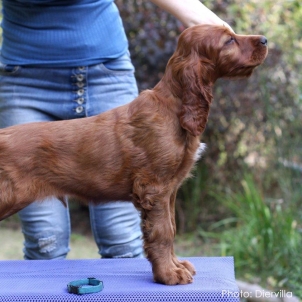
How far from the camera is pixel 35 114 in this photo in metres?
3.94

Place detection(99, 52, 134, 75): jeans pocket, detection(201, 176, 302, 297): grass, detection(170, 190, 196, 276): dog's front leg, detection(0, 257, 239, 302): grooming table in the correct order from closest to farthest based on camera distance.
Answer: detection(0, 257, 239, 302): grooming table → detection(170, 190, 196, 276): dog's front leg → detection(99, 52, 134, 75): jeans pocket → detection(201, 176, 302, 297): grass

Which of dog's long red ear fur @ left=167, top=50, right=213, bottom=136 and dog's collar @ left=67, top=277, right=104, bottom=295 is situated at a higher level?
dog's long red ear fur @ left=167, top=50, right=213, bottom=136

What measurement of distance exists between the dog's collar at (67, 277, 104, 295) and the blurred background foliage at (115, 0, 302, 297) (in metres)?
3.16

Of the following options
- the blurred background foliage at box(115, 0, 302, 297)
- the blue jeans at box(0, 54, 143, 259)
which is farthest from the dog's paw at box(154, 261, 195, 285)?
the blurred background foliage at box(115, 0, 302, 297)

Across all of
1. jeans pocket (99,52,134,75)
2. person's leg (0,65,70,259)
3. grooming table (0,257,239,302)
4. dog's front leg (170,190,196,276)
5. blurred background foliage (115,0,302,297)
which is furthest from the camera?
blurred background foliage (115,0,302,297)

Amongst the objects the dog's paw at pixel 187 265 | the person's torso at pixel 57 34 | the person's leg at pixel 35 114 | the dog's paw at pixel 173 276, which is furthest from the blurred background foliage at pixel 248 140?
the dog's paw at pixel 173 276

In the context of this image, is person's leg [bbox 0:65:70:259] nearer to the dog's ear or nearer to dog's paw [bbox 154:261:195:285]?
dog's paw [bbox 154:261:195:285]

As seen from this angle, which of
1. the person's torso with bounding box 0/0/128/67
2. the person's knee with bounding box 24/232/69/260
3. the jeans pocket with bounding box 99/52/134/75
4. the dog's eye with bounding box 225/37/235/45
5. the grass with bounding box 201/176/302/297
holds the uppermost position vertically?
the dog's eye with bounding box 225/37/235/45

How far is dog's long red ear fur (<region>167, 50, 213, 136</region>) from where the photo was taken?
2.99 m

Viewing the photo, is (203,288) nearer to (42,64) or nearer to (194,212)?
(42,64)

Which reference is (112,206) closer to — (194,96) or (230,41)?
(194,96)

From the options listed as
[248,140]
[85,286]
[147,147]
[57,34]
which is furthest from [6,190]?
[248,140]

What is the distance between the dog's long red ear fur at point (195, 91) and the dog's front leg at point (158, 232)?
34 centimetres

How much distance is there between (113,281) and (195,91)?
3.31 ft
